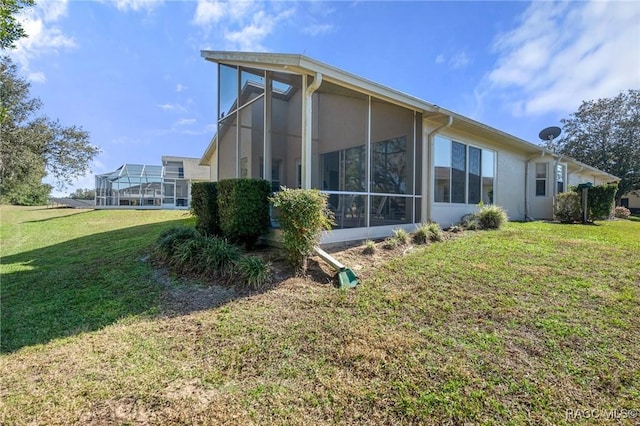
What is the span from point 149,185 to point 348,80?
23167mm

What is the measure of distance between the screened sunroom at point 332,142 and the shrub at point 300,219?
1.88m

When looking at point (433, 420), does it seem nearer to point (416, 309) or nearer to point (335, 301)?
point (416, 309)

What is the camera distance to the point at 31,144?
1606 cm

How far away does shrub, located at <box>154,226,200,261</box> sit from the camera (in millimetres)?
6109

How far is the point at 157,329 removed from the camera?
3.65m

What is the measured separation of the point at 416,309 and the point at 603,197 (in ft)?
38.3

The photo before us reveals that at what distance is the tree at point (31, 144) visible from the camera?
1513 centimetres

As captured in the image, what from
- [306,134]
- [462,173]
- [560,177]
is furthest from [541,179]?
[306,134]

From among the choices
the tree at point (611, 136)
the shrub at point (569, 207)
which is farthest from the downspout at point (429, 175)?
the tree at point (611, 136)

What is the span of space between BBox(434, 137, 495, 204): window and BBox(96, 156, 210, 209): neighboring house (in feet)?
64.2

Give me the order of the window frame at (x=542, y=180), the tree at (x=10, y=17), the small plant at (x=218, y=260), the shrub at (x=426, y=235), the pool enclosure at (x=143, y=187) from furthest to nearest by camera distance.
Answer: the pool enclosure at (x=143, y=187) < the window frame at (x=542, y=180) < the shrub at (x=426, y=235) < the small plant at (x=218, y=260) < the tree at (x=10, y=17)

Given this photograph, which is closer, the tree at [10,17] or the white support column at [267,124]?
the tree at [10,17]

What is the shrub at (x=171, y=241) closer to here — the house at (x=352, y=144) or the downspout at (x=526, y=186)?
the house at (x=352, y=144)

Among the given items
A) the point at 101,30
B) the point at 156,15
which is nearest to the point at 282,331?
the point at 156,15
